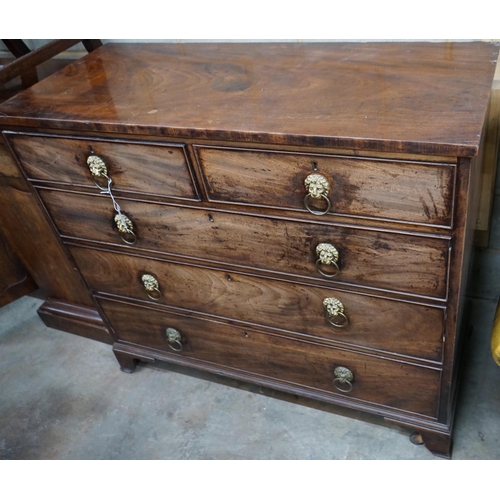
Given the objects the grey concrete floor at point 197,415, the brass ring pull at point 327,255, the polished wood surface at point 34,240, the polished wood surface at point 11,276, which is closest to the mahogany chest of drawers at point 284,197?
the brass ring pull at point 327,255

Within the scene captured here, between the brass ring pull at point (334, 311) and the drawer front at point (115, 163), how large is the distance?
0.40 metres

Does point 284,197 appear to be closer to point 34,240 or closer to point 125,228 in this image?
point 125,228

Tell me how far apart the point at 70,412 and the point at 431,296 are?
1259 mm

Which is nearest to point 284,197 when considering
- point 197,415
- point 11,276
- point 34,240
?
point 197,415

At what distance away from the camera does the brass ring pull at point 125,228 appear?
1.42m

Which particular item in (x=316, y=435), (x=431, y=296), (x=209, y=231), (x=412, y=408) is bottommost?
(x=316, y=435)

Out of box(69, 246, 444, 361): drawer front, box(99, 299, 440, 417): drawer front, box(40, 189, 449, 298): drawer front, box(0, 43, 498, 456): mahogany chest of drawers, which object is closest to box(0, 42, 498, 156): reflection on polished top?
box(0, 43, 498, 456): mahogany chest of drawers

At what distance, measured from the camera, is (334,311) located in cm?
133

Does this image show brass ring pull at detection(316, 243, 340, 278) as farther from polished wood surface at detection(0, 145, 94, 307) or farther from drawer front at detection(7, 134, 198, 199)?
polished wood surface at detection(0, 145, 94, 307)

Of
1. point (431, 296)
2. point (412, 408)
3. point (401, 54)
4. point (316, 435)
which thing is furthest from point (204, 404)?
point (401, 54)

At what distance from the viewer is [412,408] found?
57.6 inches

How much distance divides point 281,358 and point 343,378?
182 mm

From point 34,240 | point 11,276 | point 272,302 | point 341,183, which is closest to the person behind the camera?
point 341,183
